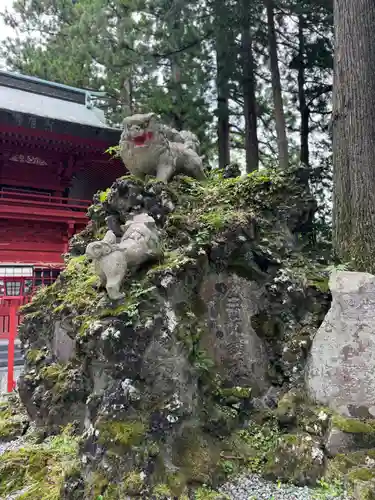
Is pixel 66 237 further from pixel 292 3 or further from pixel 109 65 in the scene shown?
pixel 292 3

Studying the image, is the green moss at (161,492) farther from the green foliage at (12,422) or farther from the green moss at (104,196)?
the green moss at (104,196)

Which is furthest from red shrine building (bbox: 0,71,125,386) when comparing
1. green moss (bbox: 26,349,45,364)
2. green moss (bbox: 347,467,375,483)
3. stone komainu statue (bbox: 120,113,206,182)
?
green moss (bbox: 347,467,375,483)

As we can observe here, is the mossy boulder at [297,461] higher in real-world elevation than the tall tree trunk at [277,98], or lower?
lower

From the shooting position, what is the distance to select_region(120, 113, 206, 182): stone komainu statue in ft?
13.3

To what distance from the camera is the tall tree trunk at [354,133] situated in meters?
4.30

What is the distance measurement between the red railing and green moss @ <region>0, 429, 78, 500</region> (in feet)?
23.8

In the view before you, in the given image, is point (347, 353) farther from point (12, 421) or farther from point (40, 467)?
point (12, 421)

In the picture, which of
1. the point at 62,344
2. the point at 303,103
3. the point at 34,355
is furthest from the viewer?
the point at 303,103

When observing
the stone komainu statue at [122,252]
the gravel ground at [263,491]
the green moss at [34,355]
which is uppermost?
the stone komainu statue at [122,252]

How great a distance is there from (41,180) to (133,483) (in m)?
9.99

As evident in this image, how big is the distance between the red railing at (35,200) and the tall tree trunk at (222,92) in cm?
388

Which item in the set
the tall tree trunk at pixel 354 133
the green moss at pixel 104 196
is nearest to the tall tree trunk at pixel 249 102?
the tall tree trunk at pixel 354 133

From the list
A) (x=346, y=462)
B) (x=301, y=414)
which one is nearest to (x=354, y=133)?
(x=301, y=414)

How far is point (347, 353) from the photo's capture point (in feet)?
10.1
